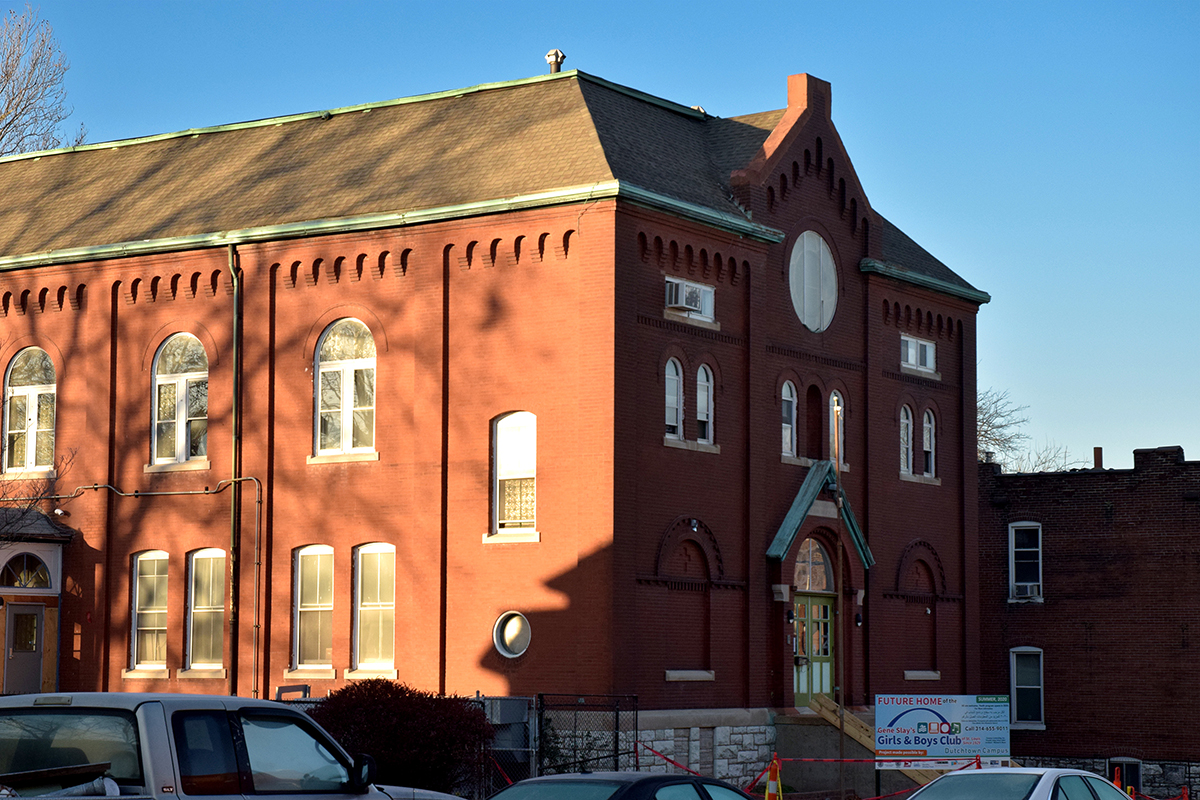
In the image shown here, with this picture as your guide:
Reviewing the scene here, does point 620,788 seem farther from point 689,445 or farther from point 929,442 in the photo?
point 929,442

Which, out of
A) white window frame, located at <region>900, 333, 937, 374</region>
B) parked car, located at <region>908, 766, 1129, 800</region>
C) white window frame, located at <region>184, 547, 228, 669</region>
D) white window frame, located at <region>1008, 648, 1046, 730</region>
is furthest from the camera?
white window frame, located at <region>1008, 648, 1046, 730</region>

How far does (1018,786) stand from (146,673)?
20.9m

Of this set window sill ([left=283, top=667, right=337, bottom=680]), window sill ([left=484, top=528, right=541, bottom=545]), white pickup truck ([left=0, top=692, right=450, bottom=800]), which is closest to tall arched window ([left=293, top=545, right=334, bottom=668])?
window sill ([left=283, top=667, right=337, bottom=680])

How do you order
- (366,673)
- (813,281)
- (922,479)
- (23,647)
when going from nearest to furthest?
(366,673)
(23,647)
(813,281)
(922,479)

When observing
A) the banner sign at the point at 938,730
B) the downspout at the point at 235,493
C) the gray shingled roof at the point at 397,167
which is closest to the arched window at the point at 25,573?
the downspout at the point at 235,493

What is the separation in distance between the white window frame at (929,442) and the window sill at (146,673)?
1661 centimetres

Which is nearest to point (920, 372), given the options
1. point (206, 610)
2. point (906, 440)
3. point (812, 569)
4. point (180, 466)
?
point (906, 440)

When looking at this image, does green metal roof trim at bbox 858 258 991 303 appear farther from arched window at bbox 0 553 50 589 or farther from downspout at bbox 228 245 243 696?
arched window at bbox 0 553 50 589

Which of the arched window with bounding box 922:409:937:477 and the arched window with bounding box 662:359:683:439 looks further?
the arched window with bounding box 922:409:937:477

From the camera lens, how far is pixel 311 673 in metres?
30.8

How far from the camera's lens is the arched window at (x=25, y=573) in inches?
1305

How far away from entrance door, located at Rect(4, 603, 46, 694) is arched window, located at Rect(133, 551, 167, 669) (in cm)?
210

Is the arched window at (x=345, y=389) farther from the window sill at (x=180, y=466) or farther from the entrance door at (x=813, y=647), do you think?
the entrance door at (x=813, y=647)

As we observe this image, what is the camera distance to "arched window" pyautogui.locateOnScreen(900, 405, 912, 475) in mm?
36094
